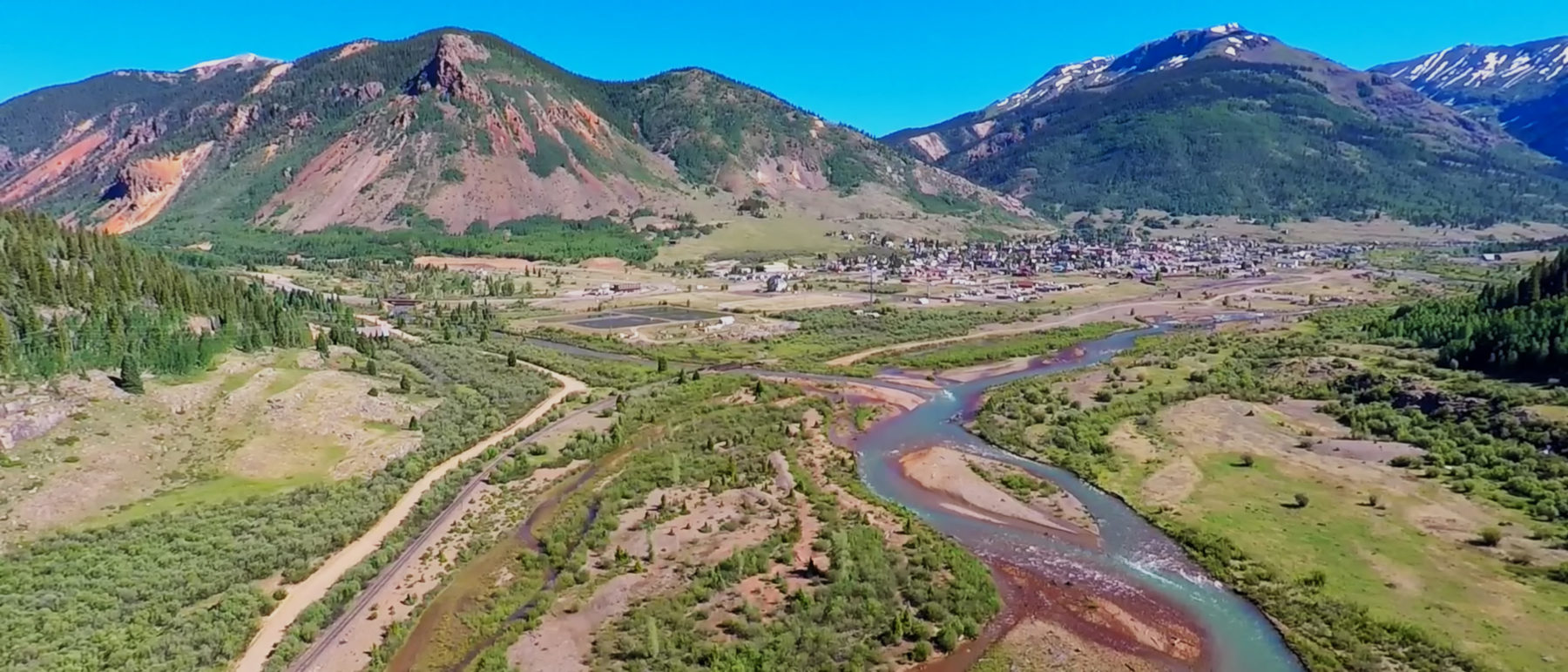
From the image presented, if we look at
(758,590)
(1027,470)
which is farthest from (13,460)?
(1027,470)

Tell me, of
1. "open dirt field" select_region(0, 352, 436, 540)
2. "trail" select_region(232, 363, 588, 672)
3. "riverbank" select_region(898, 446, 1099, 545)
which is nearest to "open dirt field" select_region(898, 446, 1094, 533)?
"riverbank" select_region(898, 446, 1099, 545)

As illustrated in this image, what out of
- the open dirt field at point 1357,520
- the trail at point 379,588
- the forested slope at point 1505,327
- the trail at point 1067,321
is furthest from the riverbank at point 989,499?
the forested slope at point 1505,327

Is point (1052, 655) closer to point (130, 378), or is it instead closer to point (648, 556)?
point (648, 556)

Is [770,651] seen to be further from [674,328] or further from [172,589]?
[674,328]

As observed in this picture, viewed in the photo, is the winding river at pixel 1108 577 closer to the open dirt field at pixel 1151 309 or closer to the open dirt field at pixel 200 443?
the open dirt field at pixel 200 443

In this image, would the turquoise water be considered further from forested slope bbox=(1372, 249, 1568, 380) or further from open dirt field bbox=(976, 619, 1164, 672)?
forested slope bbox=(1372, 249, 1568, 380)

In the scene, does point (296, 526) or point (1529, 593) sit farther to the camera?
point (296, 526)

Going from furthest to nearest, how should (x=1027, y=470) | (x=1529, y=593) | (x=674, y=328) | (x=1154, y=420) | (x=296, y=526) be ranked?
(x=674, y=328)
(x=1154, y=420)
(x=1027, y=470)
(x=296, y=526)
(x=1529, y=593)
